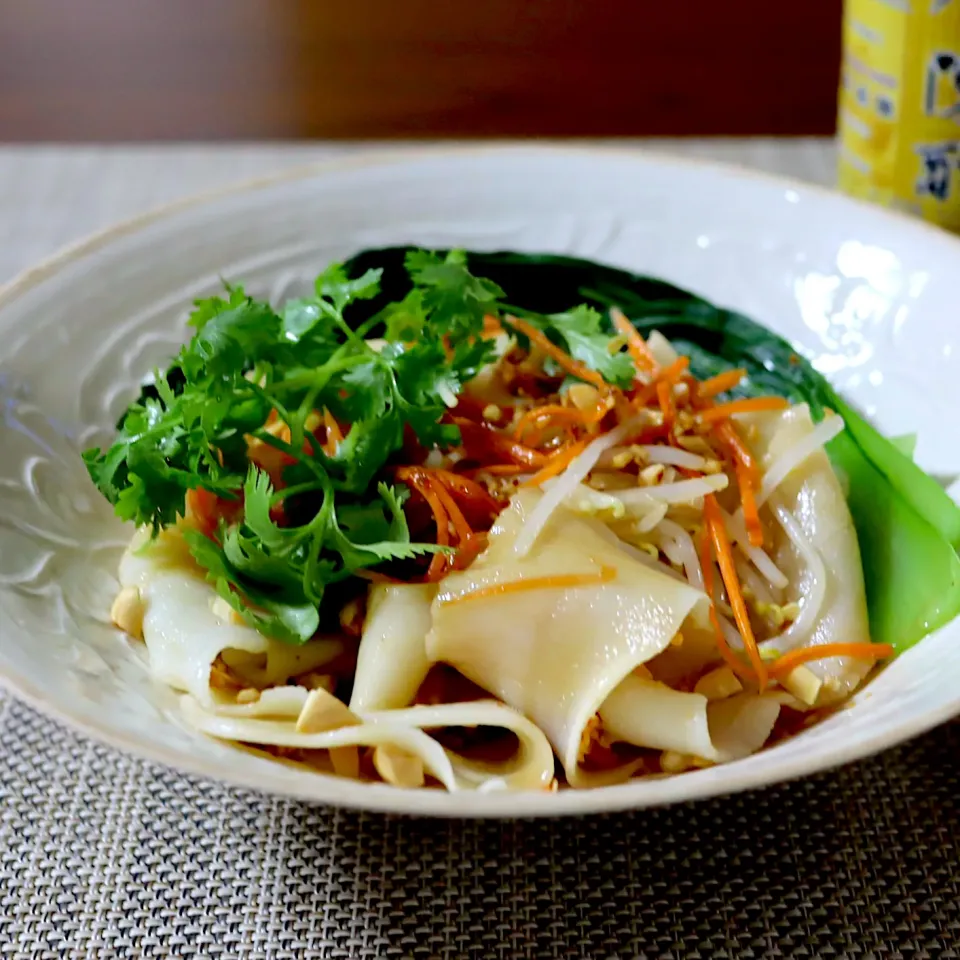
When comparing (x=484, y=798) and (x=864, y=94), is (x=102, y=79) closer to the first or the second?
(x=864, y=94)

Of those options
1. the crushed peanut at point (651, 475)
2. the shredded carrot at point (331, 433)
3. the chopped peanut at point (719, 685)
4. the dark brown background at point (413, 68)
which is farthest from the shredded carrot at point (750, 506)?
the dark brown background at point (413, 68)

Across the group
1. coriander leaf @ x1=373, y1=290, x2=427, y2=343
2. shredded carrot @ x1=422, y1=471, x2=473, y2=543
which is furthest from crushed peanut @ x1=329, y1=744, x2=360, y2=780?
coriander leaf @ x1=373, y1=290, x2=427, y2=343

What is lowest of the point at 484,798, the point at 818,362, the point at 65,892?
Answer: the point at 65,892

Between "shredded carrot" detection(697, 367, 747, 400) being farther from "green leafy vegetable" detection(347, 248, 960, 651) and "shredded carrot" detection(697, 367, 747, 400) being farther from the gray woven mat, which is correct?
the gray woven mat

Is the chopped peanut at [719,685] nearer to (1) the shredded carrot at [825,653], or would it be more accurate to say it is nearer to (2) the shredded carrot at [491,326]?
(1) the shredded carrot at [825,653]

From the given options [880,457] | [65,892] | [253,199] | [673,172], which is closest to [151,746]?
[65,892]

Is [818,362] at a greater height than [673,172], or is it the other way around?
[673,172]
